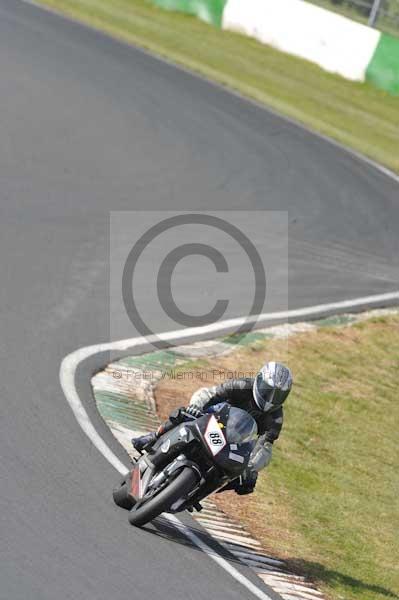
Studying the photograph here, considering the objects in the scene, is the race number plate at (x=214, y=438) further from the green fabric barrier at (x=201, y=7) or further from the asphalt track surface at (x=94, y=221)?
the green fabric barrier at (x=201, y=7)

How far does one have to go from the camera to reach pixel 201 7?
3284 centimetres

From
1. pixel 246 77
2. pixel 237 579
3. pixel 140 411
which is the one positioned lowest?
pixel 246 77

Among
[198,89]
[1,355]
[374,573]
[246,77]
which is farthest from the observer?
[246,77]

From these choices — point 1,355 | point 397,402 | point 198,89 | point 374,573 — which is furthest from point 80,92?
point 374,573

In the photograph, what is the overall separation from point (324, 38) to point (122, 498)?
2385 centimetres

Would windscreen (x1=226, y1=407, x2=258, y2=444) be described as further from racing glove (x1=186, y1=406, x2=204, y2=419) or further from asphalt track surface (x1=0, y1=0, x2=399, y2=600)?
asphalt track surface (x1=0, y1=0, x2=399, y2=600)

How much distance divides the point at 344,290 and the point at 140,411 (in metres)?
6.59

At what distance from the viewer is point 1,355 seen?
10586mm

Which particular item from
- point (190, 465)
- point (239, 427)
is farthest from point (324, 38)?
point (190, 465)

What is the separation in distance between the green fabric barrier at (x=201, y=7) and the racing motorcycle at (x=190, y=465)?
84.5 feet

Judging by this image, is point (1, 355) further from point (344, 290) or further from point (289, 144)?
point (289, 144)

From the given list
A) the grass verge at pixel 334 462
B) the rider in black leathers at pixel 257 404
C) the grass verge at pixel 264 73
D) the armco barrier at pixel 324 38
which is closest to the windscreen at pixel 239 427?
the rider in black leathers at pixel 257 404

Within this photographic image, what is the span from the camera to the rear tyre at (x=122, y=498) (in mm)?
8316

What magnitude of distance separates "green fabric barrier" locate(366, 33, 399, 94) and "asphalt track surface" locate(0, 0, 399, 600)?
657 cm
